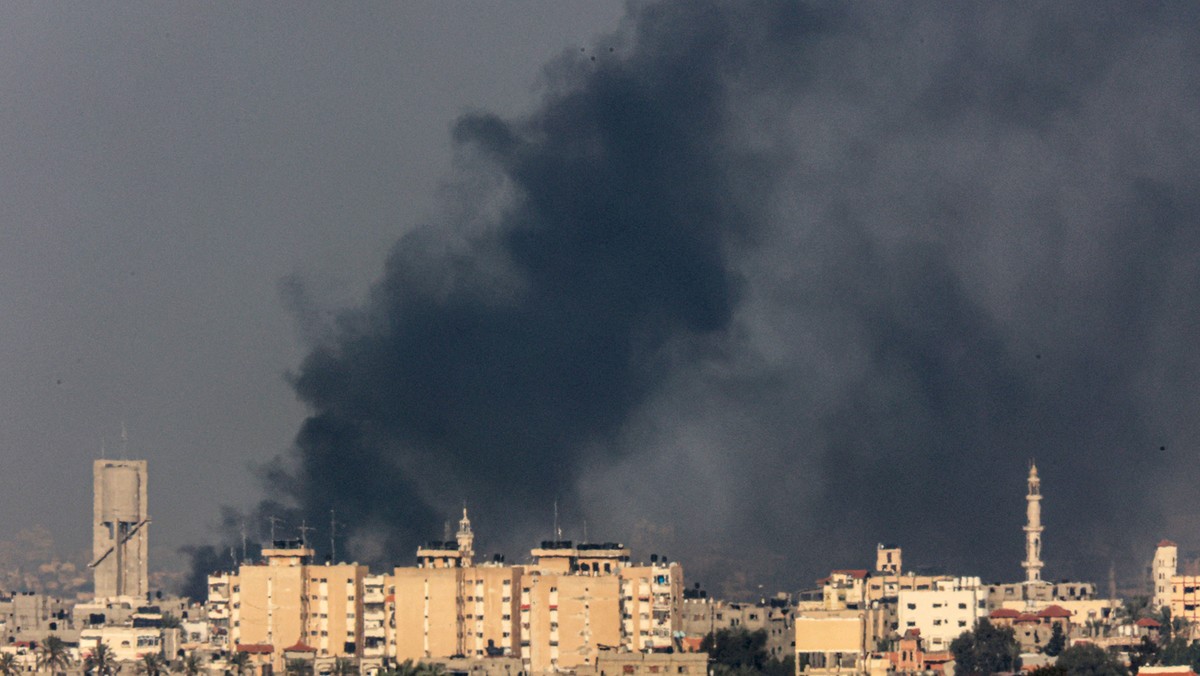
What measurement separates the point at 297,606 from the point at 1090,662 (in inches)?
1428

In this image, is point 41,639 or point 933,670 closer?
point 933,670

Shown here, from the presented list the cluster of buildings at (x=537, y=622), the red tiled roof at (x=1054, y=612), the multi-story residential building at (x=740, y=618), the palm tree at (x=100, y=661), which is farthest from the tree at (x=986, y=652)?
the palm tree at (x=100, y=661)

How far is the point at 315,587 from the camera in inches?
5546

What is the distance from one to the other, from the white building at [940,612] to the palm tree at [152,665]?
1564 inches

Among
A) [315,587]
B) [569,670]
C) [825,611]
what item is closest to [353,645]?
[315,587]

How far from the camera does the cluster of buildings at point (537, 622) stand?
5059 inches

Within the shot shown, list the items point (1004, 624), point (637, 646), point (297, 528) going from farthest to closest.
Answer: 1. point (297, 528)
2. point (1004, 624)
3. point (637, 646)

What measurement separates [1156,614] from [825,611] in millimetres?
54571

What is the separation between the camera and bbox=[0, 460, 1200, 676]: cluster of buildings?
5059 inches

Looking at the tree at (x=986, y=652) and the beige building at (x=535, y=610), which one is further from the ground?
the beige building at (x=535, y=610)

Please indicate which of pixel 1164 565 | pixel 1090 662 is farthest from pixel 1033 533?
pixel 1090 662

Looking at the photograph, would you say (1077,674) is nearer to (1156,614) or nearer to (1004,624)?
(1004,624)

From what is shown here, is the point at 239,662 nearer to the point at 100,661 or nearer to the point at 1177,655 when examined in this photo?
the point at 100,661

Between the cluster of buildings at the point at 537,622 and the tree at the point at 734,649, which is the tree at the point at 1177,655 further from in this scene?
the tree at the point at 734,649
